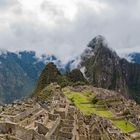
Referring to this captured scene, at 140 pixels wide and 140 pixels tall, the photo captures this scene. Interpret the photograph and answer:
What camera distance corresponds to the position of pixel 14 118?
50.5 meters

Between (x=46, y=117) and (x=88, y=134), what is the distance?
8.49 metres

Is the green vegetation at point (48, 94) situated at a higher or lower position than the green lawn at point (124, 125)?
higher

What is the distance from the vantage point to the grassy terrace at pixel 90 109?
3775 inches

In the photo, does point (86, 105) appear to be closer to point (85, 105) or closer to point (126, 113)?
point (85, 105)

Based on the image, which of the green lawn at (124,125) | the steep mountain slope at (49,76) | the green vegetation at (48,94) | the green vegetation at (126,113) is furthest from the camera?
the steep mountain slope at (49,76)

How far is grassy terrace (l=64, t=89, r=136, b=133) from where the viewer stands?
9588 cm

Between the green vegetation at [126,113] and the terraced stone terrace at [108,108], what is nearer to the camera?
the terraced stone terrace at [108,108]

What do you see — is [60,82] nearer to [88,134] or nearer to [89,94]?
[89,94]

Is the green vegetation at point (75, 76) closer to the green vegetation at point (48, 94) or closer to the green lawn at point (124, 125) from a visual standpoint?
the green vegetation at point (48, 94)

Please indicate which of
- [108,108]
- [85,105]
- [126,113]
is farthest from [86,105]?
[126,113]

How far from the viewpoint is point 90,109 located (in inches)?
4296

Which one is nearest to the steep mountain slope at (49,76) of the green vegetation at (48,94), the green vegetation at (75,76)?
the green vegetation at (75,76)

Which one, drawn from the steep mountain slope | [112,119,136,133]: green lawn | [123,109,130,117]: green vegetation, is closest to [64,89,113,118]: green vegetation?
[123,109,130,117]: green vegetation

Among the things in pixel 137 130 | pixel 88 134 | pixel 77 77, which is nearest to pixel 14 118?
pixel 88 134
